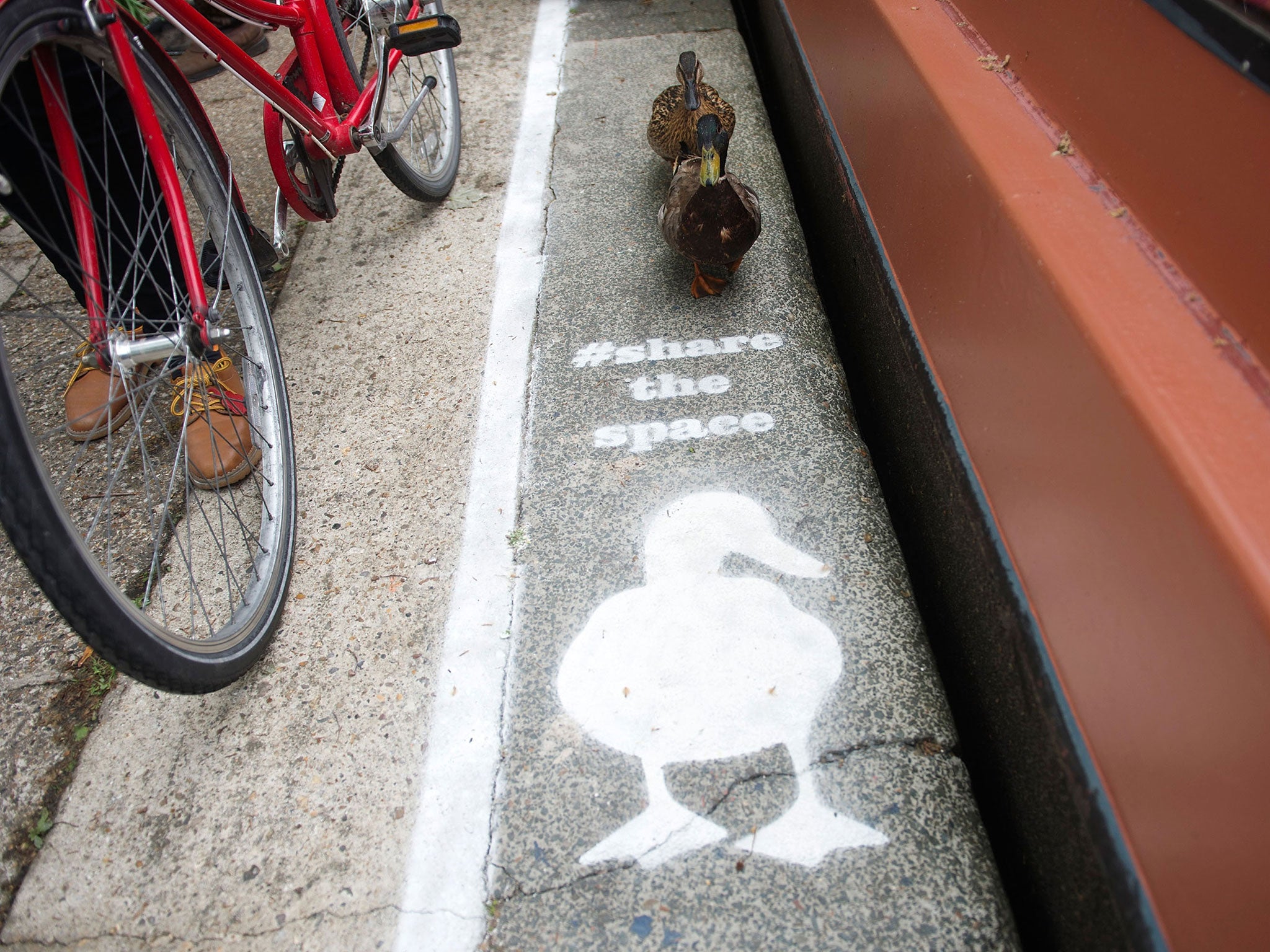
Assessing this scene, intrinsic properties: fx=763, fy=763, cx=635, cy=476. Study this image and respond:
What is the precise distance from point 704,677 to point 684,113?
207 centimetres

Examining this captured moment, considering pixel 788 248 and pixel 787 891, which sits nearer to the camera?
pixel 787 891

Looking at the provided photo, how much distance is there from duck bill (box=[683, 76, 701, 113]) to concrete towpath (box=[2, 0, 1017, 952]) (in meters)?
0.55

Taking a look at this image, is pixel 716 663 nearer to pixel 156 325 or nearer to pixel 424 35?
pixel 156 325

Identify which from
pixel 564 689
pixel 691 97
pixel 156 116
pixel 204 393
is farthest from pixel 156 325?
pixel 691 97

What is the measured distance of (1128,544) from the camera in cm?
109

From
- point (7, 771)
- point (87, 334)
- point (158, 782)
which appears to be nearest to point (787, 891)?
point (158, 782)

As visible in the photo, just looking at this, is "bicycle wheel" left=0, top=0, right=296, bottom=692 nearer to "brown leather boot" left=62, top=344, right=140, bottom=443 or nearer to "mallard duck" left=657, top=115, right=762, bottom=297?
"brown leather boot" left=62, top=344, right=140, bottom=443

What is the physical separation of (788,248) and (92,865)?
8.39 ft

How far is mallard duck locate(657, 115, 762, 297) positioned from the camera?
229 cm

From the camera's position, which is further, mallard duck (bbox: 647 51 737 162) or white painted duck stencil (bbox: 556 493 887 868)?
mallard duck (bbox: 647 51 737 162)

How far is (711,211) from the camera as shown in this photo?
2287mm

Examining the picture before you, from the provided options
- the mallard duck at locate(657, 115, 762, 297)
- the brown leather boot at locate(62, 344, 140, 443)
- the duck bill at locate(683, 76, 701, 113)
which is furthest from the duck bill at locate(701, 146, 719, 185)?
the brown leather boot at locate(62, 344, 140, 443)

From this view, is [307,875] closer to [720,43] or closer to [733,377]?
[733,377]

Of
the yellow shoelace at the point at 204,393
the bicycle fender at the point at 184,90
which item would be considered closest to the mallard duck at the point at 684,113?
the bicycle fender at the point at 184,90
